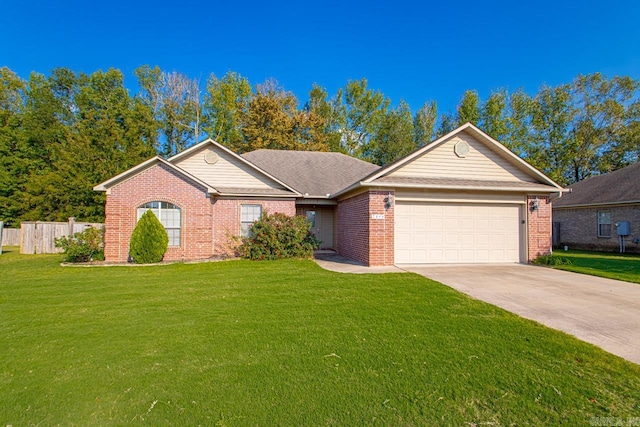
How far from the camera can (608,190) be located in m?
18.5

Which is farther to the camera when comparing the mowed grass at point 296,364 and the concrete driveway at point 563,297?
the concrete driveway at point 563,297

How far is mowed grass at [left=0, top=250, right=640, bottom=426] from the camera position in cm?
289

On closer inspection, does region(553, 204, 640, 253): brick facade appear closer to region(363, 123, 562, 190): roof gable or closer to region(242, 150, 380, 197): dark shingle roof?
region(363, 123, 562, 190): roof gable

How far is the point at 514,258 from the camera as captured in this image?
38.4 feet

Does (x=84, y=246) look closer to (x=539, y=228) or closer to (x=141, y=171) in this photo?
(x=141, y=171)

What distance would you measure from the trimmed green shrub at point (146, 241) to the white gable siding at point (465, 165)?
27.7ft

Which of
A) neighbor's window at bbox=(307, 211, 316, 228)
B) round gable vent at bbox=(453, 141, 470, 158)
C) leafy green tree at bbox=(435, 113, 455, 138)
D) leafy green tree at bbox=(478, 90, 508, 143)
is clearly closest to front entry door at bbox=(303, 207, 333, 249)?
neighbor's window at bbox=(307, 211, 316, 228)

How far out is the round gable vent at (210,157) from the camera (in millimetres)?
13703

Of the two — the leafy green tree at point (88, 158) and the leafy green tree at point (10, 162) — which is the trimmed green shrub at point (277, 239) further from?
the leafy green tree at point (10, 162)

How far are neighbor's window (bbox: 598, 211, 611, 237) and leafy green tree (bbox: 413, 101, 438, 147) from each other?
1781 cm

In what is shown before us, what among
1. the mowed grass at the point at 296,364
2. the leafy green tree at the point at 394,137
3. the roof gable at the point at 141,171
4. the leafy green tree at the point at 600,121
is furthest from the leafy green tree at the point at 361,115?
the mowed grass at the point at 296,364

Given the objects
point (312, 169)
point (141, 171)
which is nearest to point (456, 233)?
point (312, 169)

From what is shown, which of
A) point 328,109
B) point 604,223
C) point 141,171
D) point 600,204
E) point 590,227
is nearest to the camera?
point 141,171

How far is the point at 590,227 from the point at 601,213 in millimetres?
968
